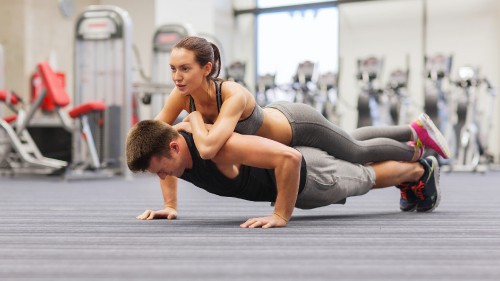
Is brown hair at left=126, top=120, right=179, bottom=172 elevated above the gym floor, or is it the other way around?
brown hair at left=126, top=120, right=179, bottom=172

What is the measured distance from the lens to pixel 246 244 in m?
1.90

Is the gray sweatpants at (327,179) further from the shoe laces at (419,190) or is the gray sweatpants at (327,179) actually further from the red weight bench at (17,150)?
the red weight bench at (17,150)

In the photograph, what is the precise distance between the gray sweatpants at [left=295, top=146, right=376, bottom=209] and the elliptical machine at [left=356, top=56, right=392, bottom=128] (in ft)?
17.1

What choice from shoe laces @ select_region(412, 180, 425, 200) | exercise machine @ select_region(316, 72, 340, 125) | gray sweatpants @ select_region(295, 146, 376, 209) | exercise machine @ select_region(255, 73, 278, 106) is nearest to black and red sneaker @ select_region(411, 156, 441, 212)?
shoe laces @ select_region(412, 180, 425, 200)

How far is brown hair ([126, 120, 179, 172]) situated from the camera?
213 cm

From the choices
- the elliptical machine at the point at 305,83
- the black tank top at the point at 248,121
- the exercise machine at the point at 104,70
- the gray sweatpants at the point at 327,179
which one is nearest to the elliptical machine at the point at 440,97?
the elliptical machine at the point at 305,83

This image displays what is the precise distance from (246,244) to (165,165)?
1.42 ft

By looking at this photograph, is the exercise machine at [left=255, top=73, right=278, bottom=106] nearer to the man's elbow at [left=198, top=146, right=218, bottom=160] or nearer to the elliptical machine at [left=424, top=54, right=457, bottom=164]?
the elliptical machine at [left=424, top=54, right=457, bottom=164]

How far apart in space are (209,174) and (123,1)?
917 cm

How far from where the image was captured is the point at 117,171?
271 inches

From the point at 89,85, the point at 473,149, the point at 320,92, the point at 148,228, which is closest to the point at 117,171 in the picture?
the point at 89,85

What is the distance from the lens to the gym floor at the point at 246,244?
1.47m

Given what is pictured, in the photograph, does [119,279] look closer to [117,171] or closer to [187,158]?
[187,158]

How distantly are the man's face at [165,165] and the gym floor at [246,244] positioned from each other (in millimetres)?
193
